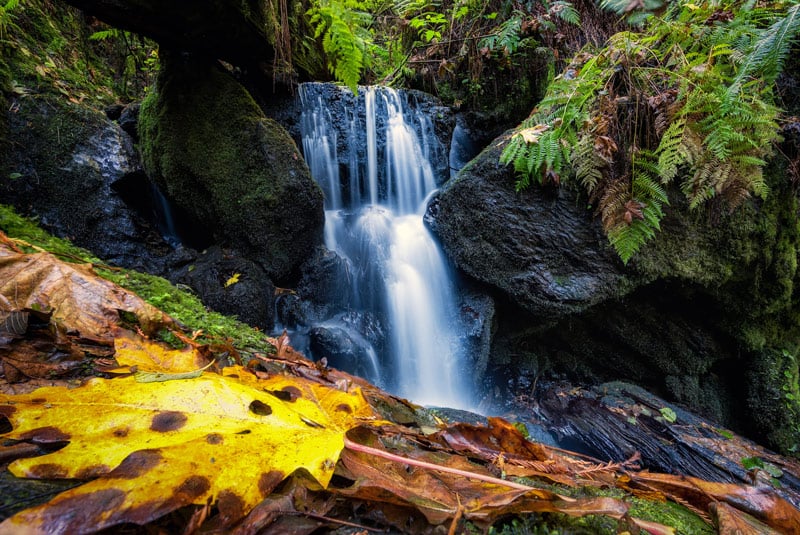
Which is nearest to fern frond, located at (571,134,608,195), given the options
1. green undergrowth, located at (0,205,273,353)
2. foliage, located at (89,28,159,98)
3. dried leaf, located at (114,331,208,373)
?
green undergrowth, located at (0,205,273,353)

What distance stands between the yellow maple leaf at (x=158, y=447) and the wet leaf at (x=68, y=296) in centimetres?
55

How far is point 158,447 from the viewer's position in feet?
1.63

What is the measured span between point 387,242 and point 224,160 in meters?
2.41

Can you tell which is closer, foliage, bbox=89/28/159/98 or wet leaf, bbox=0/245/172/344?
wet leaf, bbox=0/245/172/344

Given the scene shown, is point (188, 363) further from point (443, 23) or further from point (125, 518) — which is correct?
point (443, 23)

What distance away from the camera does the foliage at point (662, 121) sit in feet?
9.07

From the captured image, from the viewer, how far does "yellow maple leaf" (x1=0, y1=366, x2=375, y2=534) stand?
1.28 ft

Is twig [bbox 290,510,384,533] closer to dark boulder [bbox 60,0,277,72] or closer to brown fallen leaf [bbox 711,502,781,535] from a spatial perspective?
brown fallen leaf [bbox 711,502,781,535]

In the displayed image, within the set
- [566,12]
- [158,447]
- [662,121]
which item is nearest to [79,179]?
[158,447]

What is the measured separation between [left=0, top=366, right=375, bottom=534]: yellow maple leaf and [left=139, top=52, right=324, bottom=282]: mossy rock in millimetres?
3815

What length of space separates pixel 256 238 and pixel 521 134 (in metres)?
3.40

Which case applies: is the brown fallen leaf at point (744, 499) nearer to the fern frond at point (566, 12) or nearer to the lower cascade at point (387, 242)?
the lower cascade at point (387, 242)

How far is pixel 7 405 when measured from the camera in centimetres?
54

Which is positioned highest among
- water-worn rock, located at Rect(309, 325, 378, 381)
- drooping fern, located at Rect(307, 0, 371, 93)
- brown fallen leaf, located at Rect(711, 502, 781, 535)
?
drooping fern, located at Rect(307, 0, 371, 93)
